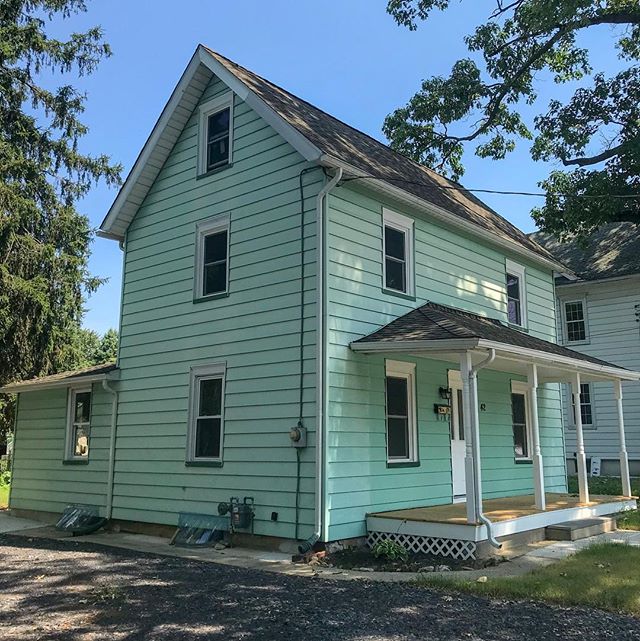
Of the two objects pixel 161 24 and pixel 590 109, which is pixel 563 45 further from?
pixel 161 24

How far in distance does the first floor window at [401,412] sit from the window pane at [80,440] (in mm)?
6554

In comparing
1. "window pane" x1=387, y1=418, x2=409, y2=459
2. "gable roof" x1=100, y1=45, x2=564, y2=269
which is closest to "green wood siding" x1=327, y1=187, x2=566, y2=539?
"window pane" x1=387, y1=418, x2=409, y2=459

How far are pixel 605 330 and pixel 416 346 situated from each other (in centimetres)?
1369

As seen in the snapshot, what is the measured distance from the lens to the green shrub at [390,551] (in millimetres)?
8411

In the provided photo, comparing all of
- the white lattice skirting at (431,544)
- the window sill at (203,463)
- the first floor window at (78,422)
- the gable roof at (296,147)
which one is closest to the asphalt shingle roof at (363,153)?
the gable roof at (296,147)

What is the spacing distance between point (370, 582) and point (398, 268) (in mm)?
5544

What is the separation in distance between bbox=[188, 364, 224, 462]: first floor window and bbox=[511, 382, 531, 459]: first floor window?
20.5 feet

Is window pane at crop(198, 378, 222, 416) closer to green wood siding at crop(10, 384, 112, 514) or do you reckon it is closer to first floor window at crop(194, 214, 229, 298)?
first floor window at crop(194, 214, 229, 298)

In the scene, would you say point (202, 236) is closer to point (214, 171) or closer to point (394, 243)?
point (214, 171)

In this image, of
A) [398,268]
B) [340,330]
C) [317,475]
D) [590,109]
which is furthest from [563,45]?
[317,475]

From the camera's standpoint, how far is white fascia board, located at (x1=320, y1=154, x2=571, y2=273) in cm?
952

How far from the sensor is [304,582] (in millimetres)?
7188

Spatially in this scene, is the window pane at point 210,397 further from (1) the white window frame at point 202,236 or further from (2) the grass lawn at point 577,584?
(2) the grass lawn at point 577,584

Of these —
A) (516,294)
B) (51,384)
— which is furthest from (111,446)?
(516,294)
